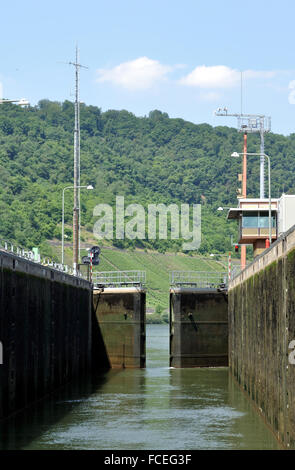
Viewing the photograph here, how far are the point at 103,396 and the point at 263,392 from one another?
11292 mm

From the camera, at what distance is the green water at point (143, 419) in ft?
92.1

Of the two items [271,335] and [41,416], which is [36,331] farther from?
[271,335]

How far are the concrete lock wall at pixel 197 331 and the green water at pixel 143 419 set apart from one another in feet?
21.1

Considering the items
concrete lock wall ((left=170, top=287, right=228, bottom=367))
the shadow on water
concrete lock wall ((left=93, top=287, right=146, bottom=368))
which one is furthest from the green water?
concrete lock wall ((left=170, top=287, right=228, bottom=367))

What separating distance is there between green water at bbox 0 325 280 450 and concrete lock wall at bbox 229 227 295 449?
3.55ft

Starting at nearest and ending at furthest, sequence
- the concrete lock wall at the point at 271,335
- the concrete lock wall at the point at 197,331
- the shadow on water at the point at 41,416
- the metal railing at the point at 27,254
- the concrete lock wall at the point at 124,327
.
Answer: the concrete lock wall at the point at 271,335 < the shadow on water at the point at 41,416 < the metal railing at the point at 27,254 < the concrete lock wall at the point at 124,327 < the concrete lock wall at the point at 197,331

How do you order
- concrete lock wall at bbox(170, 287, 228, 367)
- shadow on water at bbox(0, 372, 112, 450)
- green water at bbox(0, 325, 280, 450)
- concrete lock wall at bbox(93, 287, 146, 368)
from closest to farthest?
shadow on water at bbox(0, 372, 112, 450) < green water at bbox(0, 325, 280, 450) < concrete lock wall at bbox(93, 287, 146, 368) < concrete lock wall at bbox(170, 287, 228, 367)

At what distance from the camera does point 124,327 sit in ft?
180

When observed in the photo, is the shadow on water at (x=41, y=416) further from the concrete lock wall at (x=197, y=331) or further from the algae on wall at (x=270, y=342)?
the concrete lock wall at (x=197, y=331)

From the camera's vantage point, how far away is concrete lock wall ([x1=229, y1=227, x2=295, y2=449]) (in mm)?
24172

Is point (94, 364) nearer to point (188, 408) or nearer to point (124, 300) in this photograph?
point (124, 300)

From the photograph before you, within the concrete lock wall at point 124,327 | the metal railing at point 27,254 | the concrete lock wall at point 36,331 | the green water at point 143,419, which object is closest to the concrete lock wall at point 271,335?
the green water at point 143,419

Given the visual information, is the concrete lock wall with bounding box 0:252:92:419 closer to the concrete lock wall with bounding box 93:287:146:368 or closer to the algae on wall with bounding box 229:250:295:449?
the concrete lock wall with bounding box 93:287:146:368
